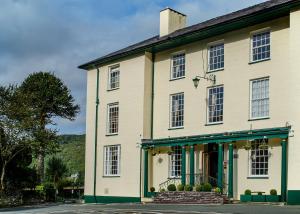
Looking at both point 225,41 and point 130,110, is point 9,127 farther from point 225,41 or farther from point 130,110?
point 225,41

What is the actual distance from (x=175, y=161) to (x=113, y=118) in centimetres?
572

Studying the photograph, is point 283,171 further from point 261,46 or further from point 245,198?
point 261,46

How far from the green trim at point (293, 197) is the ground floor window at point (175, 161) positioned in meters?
8.27

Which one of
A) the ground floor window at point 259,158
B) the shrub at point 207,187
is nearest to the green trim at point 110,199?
the shrub at point 207,187

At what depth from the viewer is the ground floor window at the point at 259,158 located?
2594 cm

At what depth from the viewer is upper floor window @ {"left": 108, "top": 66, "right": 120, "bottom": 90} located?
115 feet

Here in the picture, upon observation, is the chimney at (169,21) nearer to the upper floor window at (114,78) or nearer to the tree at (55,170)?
the upper floor window at (114,78)

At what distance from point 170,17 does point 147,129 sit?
742 cm

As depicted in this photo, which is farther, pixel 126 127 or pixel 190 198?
pixel 126 127

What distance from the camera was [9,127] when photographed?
109 ft

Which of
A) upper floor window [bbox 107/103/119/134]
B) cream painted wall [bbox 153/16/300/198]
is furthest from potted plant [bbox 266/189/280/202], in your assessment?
upper floor window [bbox 107/103/119/134]

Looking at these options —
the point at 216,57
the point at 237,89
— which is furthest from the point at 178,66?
the point at 237,89

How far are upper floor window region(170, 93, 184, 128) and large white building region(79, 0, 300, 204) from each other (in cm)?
6

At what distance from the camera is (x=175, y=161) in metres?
31.2
